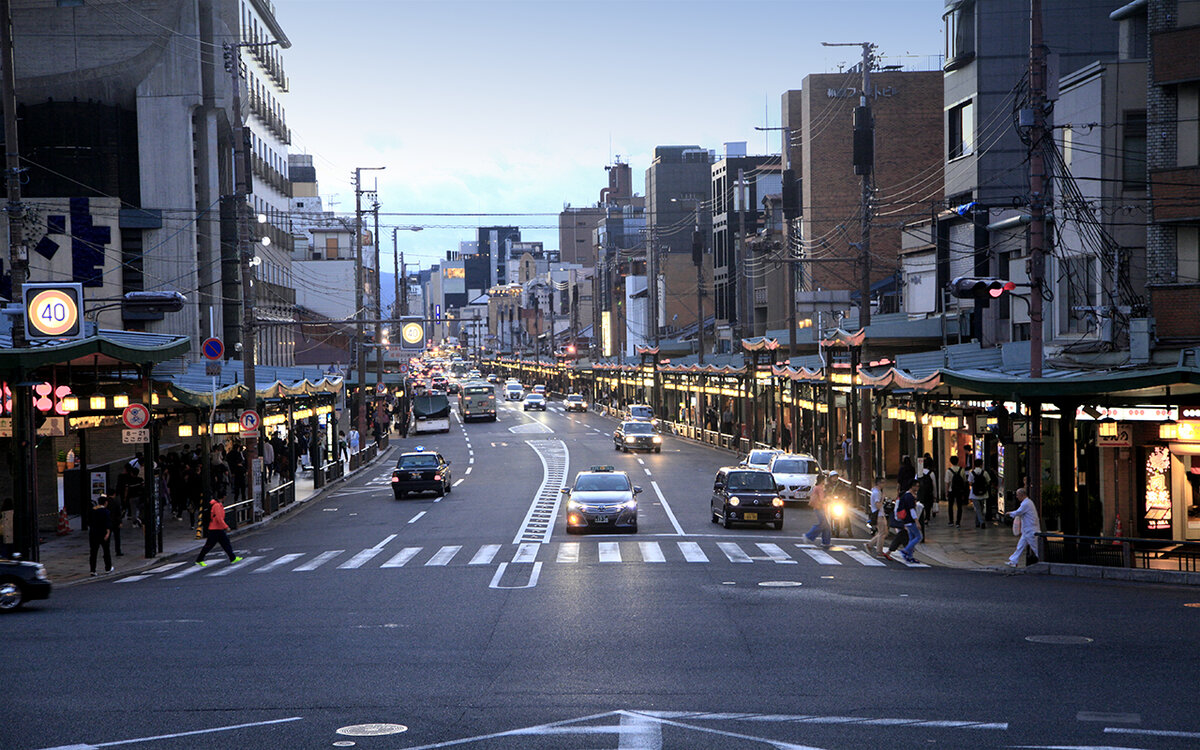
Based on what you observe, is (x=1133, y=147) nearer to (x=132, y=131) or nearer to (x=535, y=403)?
(x=132, y=131)

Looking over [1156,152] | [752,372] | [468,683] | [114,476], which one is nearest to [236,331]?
[114,476]

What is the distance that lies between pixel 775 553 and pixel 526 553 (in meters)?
5.72

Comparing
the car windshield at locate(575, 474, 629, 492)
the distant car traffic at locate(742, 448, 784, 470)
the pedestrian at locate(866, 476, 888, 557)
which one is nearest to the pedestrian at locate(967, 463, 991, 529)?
the pedestrian at locate(866, 476, 888, 557)

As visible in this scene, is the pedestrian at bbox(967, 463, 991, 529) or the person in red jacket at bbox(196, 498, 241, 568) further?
the pedestrian at bbox(967, 463, 991, 529)

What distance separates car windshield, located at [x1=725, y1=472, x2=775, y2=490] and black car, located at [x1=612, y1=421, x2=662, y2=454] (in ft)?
96.5

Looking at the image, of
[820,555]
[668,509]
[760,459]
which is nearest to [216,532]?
[820,555]

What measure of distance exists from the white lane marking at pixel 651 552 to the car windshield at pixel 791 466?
40.3 feet

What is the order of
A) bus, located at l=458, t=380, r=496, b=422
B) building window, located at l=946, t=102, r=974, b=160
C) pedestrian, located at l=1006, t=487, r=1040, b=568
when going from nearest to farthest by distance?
pedestrian, located at l=1006, t=487, r=1040, b=568
building window, located at l=946, t=102, r=974, b=160
bus, located at l=458, t=380, r=496, b=422

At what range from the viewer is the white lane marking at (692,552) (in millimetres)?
26312

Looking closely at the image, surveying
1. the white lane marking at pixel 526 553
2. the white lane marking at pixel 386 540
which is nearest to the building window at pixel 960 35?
the white lane marking at pixel 526 553

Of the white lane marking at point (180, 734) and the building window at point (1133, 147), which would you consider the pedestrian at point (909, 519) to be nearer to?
the building window at point (1133, 147)

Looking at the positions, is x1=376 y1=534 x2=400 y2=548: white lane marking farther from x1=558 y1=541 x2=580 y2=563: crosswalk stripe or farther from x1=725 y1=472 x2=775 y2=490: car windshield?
x1=725 y1=472 x2=775 y2=490: car windshield

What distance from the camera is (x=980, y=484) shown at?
32.2m

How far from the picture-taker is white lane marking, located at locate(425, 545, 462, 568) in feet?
86.2
